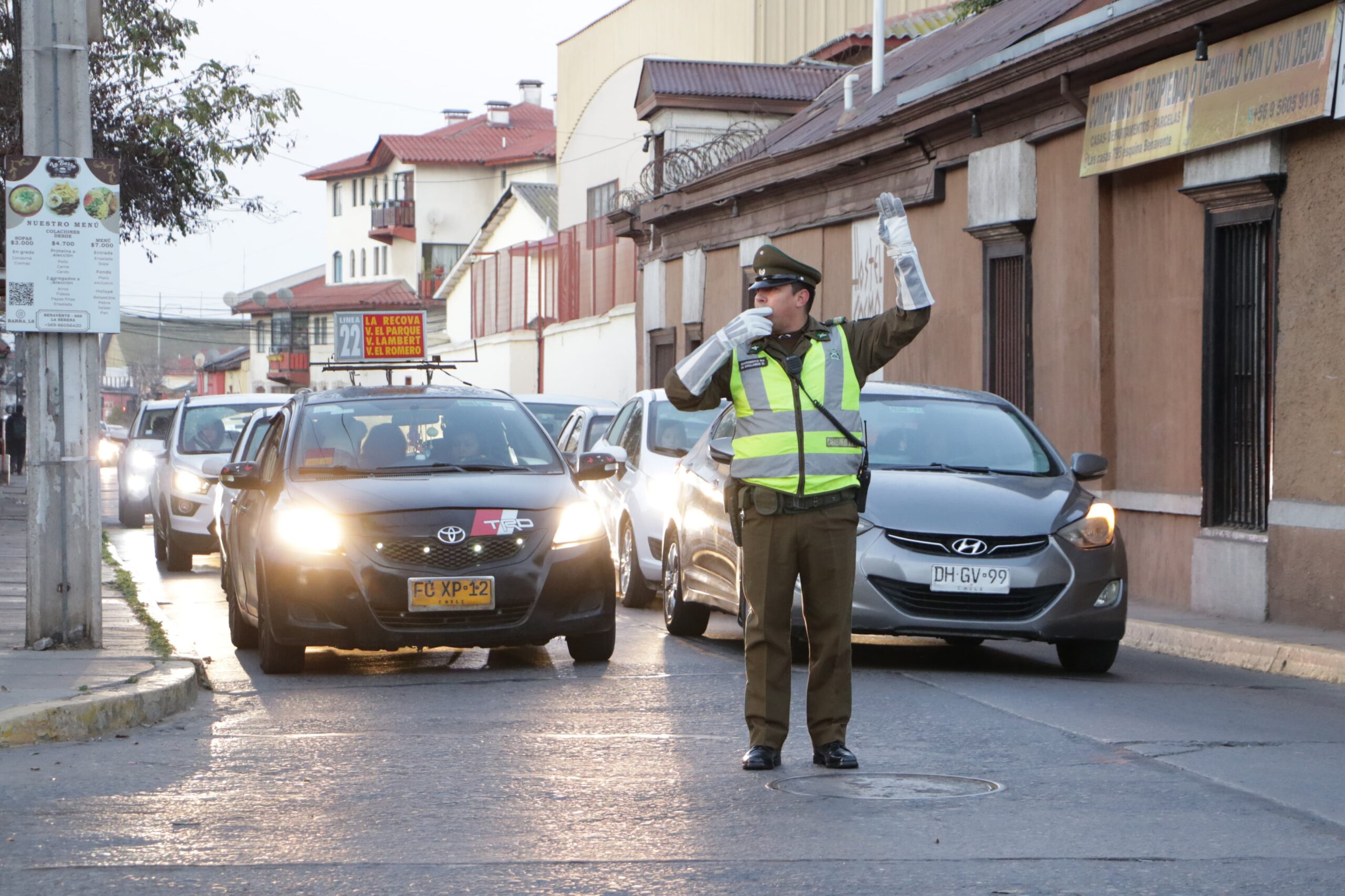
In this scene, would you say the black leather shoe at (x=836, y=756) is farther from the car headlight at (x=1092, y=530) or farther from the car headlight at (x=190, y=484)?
the car headlight at (x=190, y=484)

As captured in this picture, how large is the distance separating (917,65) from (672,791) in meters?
19.6

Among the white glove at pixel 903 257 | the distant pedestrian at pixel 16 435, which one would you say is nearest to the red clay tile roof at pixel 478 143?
the distant pedestrian at pixel 16 435

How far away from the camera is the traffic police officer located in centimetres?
703

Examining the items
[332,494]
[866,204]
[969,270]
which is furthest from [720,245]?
[332,494]

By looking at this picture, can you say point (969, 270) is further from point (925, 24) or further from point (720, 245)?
point (925, 24)

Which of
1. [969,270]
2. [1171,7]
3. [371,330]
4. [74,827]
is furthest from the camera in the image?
[371,330]

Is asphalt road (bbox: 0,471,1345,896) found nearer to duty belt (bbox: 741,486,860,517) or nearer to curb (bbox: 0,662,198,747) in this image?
curb (bbox: 0,662,198,747)

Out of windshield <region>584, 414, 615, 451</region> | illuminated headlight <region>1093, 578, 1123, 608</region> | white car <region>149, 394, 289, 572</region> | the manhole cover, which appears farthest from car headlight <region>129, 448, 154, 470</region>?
the manhole cover

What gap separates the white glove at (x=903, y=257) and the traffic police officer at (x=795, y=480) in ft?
0.11

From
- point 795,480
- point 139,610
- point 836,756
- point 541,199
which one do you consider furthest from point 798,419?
point 541,199

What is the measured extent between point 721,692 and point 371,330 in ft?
119

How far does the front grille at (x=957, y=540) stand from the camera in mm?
9820

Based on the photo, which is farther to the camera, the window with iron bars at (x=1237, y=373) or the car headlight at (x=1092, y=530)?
the window with iron bars at (x=1237, y=373)

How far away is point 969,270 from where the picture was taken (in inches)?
750
